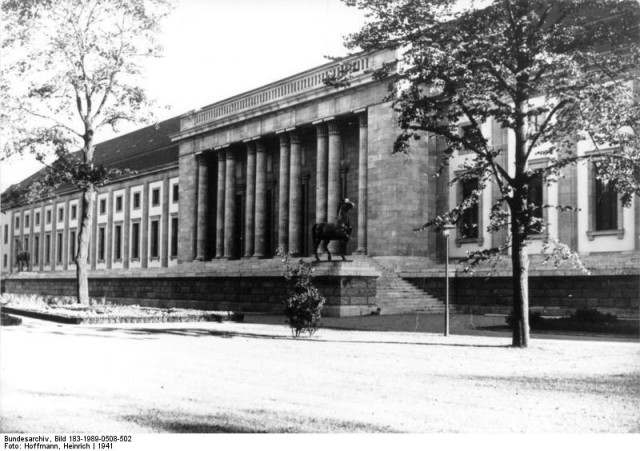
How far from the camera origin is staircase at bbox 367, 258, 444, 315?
104 feet

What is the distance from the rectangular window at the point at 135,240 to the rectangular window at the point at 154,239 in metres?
2.76

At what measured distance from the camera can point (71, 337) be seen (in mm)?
19281

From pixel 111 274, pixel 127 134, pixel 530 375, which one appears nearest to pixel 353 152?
pixel 111 274

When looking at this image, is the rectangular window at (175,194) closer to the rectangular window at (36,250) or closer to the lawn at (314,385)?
the rectangular window at (36,250)

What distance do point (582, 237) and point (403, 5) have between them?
747 inches

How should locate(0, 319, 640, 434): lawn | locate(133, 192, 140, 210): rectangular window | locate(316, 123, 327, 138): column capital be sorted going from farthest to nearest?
locate(133, 192, 140, 210): rectangular window → locate(316, 123, 327, 138): column capital → locate(0, 319, 640, 434): lawn

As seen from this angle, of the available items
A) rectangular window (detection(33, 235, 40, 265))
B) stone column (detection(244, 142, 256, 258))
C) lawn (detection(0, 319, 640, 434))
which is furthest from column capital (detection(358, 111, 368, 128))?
rectangular window (detection(33, 235, 40, 265))

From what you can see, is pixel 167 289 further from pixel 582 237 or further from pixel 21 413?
pixel 21 413

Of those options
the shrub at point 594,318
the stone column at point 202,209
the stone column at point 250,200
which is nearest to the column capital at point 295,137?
the stone column at point 250,200

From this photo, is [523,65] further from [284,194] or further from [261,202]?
[261,202]

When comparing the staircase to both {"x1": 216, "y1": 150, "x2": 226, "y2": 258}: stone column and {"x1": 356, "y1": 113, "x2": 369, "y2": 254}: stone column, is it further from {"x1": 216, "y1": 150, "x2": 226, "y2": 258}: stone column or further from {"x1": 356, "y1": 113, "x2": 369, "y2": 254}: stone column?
{"x1": 216, "y1": 150, "x2": 226, "y2": 258}: stone column

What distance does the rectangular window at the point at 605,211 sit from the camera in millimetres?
30859

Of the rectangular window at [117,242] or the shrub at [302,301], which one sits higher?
the rectangular window at [117,242]

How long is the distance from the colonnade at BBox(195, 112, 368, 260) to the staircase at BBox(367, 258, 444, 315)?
636 cm
